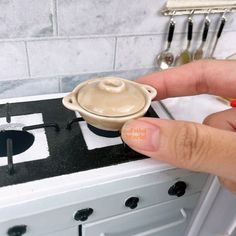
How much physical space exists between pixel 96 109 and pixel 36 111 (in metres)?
0.24

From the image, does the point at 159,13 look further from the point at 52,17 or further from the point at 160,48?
the point at 52,17

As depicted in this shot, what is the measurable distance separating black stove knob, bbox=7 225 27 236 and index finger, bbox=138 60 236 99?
0.37m

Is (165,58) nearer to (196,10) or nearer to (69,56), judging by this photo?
(196,10)

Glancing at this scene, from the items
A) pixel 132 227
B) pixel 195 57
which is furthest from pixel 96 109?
pixel 195 57

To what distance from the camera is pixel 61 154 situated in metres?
0.52

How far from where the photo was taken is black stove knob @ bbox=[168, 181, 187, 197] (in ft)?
1.89

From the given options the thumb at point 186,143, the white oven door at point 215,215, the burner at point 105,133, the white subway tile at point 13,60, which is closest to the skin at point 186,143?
the thumb at point 186,143

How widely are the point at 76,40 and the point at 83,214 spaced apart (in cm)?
40

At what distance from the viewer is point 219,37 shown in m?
0.80

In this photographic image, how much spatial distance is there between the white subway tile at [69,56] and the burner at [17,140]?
19 cm

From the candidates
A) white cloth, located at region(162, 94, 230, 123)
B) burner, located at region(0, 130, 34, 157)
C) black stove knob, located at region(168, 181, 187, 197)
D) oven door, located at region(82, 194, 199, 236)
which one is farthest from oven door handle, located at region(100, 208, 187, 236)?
burner, located at region(0, 130, 34, 157)

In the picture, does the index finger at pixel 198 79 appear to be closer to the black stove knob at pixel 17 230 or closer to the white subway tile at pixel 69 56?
the white subway tile at pixel 69 56

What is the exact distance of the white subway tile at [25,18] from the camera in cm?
58

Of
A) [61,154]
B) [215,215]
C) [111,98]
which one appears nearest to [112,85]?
[111,98]
